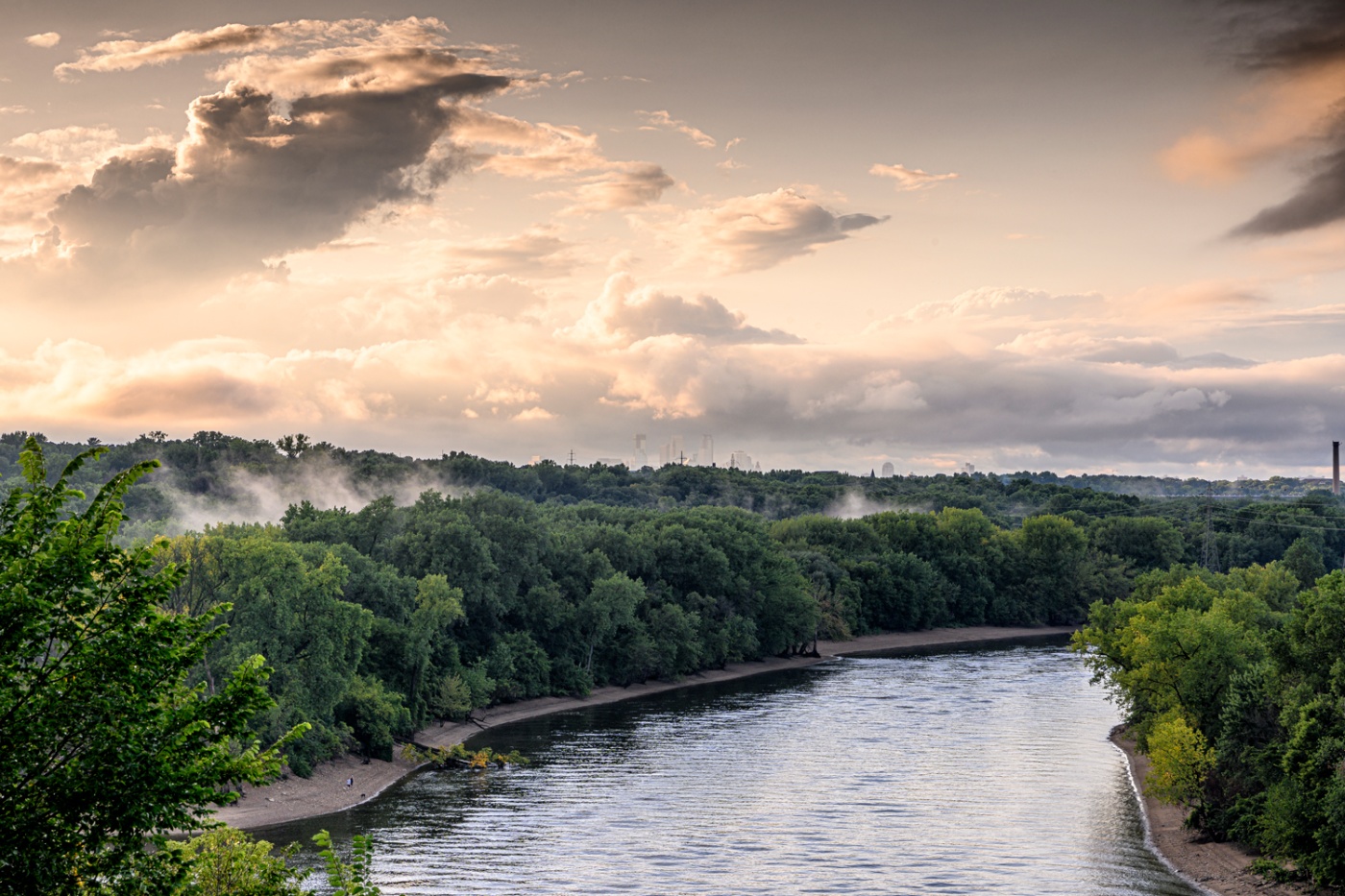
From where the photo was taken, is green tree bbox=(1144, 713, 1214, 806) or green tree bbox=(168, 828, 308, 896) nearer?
green tree bbox=(168, 828, 308, 896)

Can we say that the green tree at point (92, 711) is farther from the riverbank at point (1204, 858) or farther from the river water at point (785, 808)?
the riverbank at point (1204, 858)

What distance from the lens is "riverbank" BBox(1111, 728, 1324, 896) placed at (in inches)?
2376

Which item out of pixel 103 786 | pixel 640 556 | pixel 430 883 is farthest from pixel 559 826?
pixel 640 556

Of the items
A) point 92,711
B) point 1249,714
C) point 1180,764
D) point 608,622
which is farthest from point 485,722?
point 92,711

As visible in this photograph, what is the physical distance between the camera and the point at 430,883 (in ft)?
201

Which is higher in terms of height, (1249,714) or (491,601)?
(491,601)

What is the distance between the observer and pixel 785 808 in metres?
78.4

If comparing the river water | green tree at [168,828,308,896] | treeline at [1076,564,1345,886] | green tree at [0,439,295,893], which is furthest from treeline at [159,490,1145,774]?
treeline at [1076,564,1345,886]

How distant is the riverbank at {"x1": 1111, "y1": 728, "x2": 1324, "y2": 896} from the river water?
114 cm

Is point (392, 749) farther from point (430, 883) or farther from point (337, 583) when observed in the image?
point (430, 883)

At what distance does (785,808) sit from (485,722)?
42074 millimetres

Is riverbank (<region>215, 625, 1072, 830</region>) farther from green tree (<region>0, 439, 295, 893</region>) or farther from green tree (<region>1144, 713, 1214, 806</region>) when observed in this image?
green tree (<region>1144, 713, 1214, 806</region>)

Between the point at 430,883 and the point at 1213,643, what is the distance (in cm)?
4669

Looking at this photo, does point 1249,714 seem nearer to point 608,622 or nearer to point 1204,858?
point 1204,858
